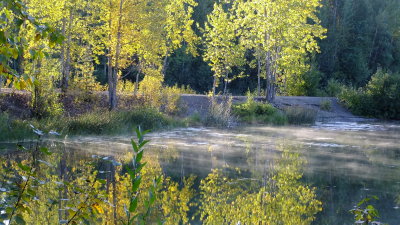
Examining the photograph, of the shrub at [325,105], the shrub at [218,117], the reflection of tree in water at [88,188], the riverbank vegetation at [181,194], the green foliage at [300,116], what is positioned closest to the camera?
the reflection of tree in water at [88,188]

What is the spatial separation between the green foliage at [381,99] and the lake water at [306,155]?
22.5 ft

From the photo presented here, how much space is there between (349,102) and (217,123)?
1100cm

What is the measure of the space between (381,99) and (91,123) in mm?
17197

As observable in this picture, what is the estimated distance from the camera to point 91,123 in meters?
17.1

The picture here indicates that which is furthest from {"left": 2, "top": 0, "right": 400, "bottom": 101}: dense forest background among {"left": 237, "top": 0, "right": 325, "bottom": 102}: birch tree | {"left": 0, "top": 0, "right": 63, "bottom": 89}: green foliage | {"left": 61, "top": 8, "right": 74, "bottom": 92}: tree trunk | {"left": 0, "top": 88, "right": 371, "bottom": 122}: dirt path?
{"left": 0, "top": 0, "right": 63, "bottom": 89}: green foliage

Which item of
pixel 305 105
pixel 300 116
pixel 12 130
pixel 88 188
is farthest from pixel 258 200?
pixel 305 105

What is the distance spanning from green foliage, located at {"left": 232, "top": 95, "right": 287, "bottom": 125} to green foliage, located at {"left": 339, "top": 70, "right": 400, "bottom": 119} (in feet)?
19.8

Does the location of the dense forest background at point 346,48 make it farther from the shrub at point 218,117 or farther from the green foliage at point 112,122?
the green foliage at point 112,122

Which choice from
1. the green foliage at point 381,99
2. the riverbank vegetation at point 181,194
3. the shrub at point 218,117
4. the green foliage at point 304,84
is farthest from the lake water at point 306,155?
the green foliage at point 304,84

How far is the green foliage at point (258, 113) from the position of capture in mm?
24480

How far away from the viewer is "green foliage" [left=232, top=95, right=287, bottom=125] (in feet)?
80.3

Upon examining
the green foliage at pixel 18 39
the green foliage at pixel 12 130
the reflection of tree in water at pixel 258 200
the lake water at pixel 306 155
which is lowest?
the reflection of tree in water at pixel 258 200

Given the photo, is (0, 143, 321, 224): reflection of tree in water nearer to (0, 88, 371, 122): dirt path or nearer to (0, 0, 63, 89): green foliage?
(0, 0, 63, 89): green foliage

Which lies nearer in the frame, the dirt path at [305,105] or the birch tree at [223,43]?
the dirt path at [305,105]
